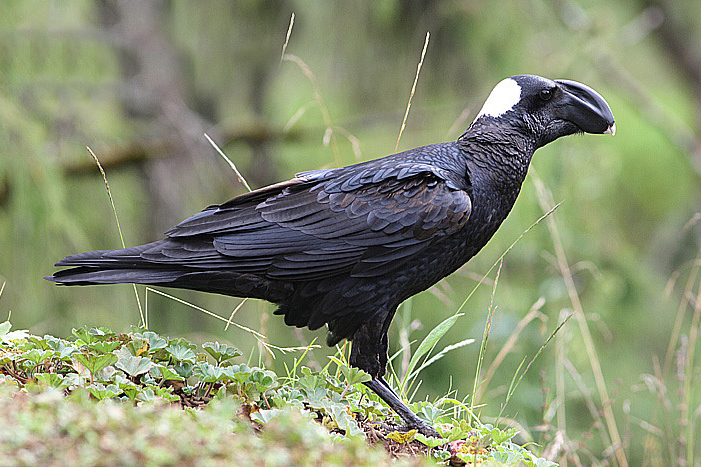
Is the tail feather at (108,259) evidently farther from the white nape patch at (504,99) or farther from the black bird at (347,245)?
the white nape patch at (504,99)

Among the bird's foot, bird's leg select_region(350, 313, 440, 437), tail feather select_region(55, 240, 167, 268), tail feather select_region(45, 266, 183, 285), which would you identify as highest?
tail feather select_region(55, 240, 167, 268)

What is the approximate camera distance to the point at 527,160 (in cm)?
339

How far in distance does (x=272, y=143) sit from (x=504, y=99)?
11.9 feet

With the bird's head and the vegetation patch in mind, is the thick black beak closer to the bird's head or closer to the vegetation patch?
the bird's head

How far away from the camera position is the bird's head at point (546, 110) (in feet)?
11.3

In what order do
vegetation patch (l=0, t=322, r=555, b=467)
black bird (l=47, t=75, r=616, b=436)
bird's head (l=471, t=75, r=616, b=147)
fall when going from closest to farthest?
vegetation patch (l=0, t=322, r=555, b=467), black bird (l=47, t=75, r=616, b=436), bird's head (l=471, t=75, r=616, b=147)

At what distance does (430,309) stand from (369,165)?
3.14m

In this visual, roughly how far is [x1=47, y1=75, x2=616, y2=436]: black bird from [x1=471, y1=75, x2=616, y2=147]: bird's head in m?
0.22

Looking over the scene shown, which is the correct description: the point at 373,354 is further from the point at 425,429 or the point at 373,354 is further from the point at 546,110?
the point at 546,110

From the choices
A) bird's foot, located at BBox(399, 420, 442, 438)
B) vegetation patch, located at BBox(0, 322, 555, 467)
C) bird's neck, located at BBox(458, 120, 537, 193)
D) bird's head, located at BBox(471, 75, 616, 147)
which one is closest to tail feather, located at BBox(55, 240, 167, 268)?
vegetation patch, located at BBox(0, 322, 555, 467)

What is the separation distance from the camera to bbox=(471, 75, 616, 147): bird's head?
3.45m

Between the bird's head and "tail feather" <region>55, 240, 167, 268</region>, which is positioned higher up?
the bird's head

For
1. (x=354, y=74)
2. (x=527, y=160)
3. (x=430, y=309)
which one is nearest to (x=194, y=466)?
(x=527, y=160)

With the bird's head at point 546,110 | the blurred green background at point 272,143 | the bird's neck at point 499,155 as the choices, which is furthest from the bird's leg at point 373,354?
the blurred green background at point 272,143
